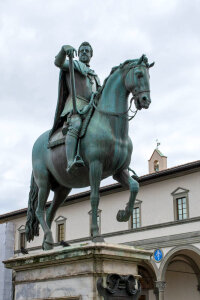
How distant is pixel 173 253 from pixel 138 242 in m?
2.57

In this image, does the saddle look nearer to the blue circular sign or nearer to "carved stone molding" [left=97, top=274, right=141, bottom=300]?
"carved stone molding" [left=97, top=274, right=141, bottom=300]

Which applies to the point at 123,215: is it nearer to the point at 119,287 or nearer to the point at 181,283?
the point at 119,287

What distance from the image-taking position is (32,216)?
7.54m

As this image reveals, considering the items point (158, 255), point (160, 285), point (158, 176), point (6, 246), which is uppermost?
point (158, 176)

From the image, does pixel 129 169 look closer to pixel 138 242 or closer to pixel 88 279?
pixel 88 279

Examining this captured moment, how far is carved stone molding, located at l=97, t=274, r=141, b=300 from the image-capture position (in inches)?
231

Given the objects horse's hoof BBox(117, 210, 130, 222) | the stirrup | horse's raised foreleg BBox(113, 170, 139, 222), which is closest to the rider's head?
the stirrup

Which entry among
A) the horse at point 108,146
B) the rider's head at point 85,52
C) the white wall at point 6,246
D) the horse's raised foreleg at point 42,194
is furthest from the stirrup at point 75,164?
the white wall at point 6,246

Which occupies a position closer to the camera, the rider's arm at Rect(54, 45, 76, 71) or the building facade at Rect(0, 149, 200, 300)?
the rider's arm at Rect(54, 45, 76, 71)

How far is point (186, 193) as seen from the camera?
28203 mm

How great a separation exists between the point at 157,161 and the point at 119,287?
141ft

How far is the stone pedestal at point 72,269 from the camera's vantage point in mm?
5906

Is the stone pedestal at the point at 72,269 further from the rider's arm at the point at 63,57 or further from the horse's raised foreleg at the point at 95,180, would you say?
the rider's arm at the point at 63,57

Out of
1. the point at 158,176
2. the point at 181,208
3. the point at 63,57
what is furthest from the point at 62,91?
the point at 158,176
